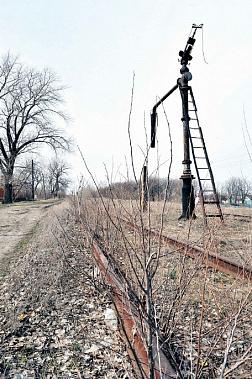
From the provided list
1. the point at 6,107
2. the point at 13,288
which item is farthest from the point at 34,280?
the point at 6,107

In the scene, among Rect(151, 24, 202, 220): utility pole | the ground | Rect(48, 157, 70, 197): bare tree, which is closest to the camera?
the ground

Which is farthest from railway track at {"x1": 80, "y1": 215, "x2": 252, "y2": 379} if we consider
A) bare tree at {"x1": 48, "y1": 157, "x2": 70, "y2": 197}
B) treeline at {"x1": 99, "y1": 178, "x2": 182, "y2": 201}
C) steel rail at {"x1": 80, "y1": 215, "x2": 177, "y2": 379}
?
bare tree at {"x1": 48, "y1": 157, "x2": 70, "y2": 197}

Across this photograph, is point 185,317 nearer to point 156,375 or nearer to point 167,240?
point 156,375

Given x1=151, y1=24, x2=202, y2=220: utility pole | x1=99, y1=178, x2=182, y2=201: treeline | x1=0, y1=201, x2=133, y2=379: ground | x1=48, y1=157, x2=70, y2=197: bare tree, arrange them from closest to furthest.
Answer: x1=99, y1=178, x2=182, y2=201: treeline, x1=0, y1=201, x2=133, y2=379: ground, x1=151, y1=24, x2=202, y2=220: utility pole, x1=48, y1=157, x2=70, y2=197: bare tree

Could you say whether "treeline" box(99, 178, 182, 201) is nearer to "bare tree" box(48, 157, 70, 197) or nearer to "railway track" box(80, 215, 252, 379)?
"railway track" box(80, 215, 252, 379)

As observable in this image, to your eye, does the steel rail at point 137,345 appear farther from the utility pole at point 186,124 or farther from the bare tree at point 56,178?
the bare tree at point 56,178

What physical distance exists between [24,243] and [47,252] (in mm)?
2459

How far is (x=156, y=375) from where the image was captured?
142cm

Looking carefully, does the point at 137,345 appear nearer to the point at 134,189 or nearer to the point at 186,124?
the point at 134,189

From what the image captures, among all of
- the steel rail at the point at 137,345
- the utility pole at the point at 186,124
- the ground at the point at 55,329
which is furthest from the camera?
the utility pole at the point at 186,124

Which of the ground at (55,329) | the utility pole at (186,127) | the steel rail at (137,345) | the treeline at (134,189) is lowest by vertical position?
the ground at (55,329)

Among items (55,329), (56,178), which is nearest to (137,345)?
(55,329)

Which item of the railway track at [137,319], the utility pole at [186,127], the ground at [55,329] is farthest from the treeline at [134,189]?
the utility pole at [186,127]

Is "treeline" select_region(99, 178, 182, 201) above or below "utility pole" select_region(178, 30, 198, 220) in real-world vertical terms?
below
